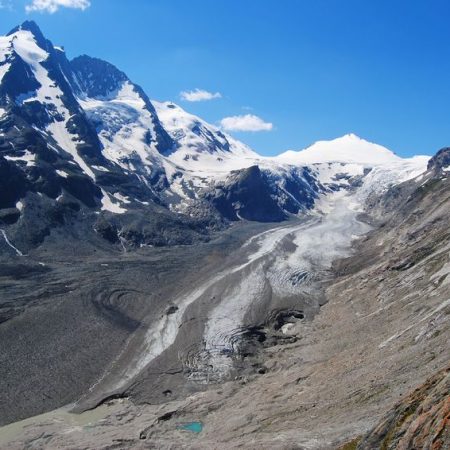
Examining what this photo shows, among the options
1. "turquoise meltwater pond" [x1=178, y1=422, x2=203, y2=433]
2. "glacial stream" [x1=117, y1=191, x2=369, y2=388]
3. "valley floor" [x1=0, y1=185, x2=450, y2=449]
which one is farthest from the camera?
"glacial stream" [x1=117, y1=191, x2=369, y2=388]

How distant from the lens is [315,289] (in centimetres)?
10769

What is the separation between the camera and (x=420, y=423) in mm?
27125

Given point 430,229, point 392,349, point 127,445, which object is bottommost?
point 127,445

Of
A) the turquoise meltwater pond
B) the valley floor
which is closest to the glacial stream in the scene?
the valley floor

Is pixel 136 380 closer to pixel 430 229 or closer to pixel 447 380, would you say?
pixel 447 380

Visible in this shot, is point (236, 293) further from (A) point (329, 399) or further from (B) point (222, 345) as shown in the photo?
(A) point (329, 399)

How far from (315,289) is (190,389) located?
50344mm

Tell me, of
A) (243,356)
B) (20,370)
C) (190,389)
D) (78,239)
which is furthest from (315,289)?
(78,239)

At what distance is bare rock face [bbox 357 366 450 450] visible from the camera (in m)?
25.4

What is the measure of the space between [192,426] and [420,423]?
3011cm

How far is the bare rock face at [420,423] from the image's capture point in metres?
25.4

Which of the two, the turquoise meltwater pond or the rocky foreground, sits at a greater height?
the rocky foreground

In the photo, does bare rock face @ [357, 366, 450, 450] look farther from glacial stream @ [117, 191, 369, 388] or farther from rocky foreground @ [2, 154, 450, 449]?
glacial stream @ [117, 191, 369, 388]

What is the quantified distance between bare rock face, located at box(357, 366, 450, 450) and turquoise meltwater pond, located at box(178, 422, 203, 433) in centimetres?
2383
